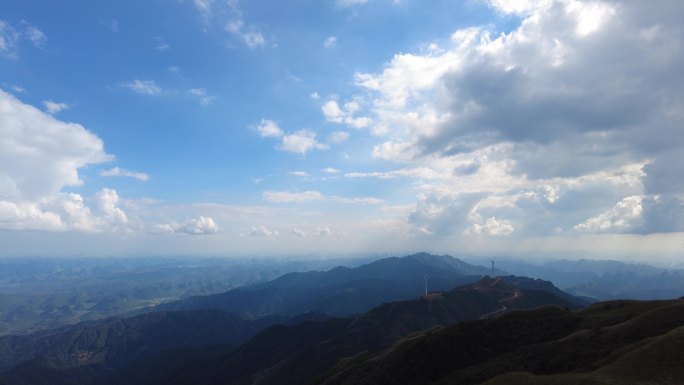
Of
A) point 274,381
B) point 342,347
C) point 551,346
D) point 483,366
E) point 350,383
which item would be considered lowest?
point 274,381

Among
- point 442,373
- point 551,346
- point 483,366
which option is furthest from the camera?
point 442,373

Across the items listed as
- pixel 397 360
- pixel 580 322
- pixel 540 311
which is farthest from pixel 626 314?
pixel 397 360

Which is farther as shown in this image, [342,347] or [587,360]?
[342,347]

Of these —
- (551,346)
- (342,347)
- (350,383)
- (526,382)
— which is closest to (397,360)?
(350,383)

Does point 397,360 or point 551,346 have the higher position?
point 551,346

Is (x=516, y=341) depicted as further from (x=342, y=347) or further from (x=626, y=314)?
(x=342, y=347)

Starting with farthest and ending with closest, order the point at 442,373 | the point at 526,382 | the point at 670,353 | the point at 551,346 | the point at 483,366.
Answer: the point at 442,373
the point at 483,366
the point at 551,346
the point at 526,382
the point at 670,353
